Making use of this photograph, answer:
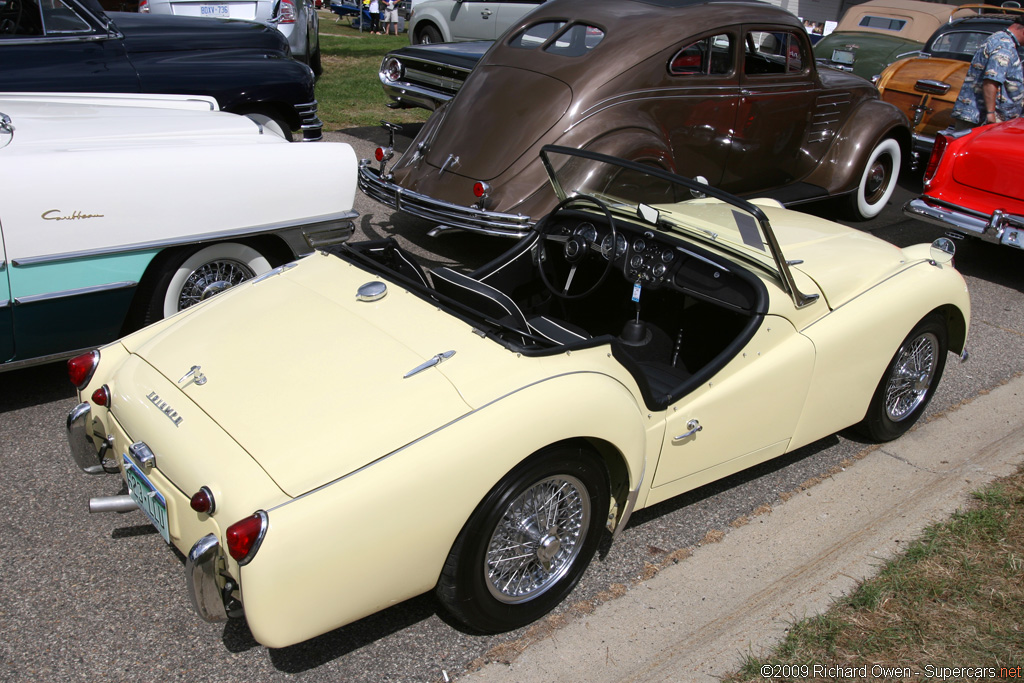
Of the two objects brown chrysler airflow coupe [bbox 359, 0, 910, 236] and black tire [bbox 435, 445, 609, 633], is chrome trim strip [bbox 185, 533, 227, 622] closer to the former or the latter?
black tire [bbox 435, 445, 609, 633]

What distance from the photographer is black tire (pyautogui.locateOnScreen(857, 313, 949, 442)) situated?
152 inches

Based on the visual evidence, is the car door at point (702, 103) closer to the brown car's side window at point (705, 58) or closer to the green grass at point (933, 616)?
the brown car's side window at point (705, 58)

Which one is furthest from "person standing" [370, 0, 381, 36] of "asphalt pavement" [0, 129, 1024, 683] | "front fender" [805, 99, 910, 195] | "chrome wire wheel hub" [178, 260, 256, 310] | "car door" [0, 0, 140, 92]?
"asphalt pavement" [0, 129, 1024, 683]

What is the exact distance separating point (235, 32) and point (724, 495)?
596 cm

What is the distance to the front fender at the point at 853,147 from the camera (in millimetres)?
7180

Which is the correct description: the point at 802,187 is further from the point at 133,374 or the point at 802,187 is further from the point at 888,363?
the point at 133,374

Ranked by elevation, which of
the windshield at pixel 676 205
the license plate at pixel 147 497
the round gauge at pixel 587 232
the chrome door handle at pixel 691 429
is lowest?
the license plate at pixel 147 497

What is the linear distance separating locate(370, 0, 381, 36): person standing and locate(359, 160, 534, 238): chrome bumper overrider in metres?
15.3

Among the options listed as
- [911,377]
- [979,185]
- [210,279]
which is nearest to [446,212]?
[210,279]

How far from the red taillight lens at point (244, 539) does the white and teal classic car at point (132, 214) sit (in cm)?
219

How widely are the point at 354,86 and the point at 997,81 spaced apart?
8.35 metres

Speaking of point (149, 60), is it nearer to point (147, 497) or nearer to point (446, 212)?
point (446, 212)

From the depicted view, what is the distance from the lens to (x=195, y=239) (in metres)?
4.17

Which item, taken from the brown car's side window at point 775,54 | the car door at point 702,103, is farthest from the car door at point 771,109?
the car door at point 702,103
